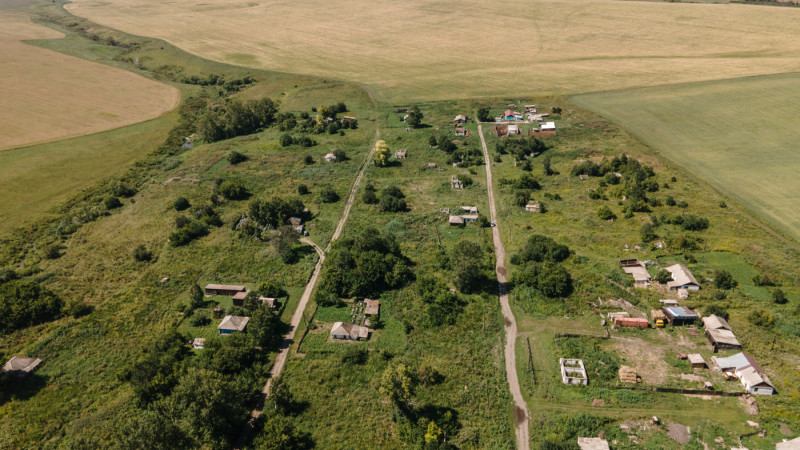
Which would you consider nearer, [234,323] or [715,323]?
[715,323]

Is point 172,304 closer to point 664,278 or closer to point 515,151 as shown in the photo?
point 664,278

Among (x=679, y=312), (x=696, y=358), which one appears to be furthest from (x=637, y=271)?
(x=696, y=358)

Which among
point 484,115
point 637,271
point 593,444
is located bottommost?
point 593,444

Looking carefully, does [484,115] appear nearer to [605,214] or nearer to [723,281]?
[605,214]

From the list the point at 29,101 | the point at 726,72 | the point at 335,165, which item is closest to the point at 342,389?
the point at 335,165

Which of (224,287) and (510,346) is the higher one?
(224,287)

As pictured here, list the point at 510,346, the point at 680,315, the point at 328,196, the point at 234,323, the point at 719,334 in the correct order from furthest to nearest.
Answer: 1. the point at 328,196
2. the point at 234,323
3. the point at 680,315
4. the point at 510,346
5. the point at 719,334

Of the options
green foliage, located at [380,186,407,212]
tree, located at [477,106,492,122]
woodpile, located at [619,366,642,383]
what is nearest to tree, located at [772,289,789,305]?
woodpile, located at [619,366,642,383]
